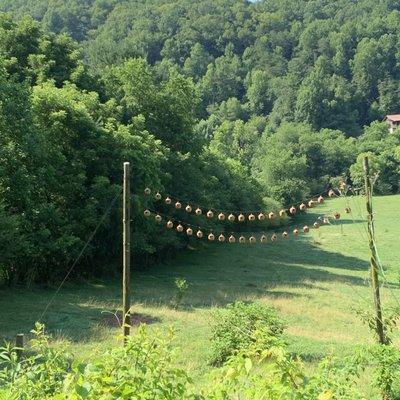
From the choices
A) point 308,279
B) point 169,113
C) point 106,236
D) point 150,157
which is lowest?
point 308,279

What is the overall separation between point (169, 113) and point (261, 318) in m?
28.3

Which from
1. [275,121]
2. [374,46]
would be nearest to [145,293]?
[275,121]

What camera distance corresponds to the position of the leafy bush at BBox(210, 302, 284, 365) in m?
16.2

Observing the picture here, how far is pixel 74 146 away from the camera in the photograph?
103ft

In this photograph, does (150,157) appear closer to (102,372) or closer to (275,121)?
(102,372)

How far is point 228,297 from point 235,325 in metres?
12.4

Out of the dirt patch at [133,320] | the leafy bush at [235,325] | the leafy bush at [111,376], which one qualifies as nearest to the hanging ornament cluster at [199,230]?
the leafy bush at [235,325]

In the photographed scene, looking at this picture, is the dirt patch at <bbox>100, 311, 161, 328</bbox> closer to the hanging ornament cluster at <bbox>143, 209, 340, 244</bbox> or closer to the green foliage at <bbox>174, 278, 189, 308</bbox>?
the green foliage at <bbox>174, 278, 189, 308</bbox>

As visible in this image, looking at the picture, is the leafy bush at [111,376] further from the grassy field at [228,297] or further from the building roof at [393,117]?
the building roof at [393,117]

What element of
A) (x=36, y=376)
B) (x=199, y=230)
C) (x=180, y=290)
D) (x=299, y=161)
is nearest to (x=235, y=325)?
(x=180, y=290)

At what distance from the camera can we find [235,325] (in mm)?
16969

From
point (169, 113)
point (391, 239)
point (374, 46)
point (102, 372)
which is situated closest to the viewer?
point (102, 372)

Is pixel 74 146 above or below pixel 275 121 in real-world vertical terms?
below

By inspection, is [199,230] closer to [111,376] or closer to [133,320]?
[133,320]
